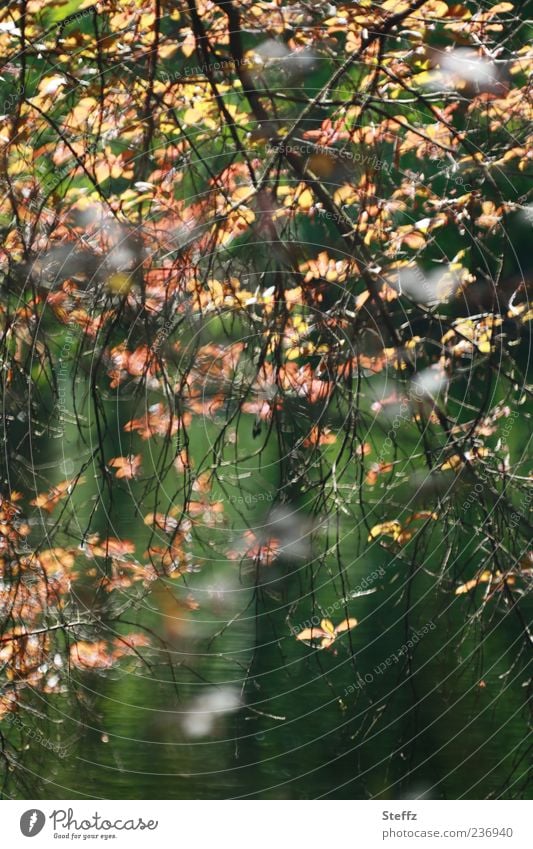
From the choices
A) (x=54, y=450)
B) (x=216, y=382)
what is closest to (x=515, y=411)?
(x=216, y=382)

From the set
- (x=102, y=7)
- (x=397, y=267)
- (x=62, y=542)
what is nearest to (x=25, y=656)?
(x=62, y=542)

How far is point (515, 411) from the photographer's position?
1784mm

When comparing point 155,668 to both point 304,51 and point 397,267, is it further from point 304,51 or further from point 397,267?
point 304,51

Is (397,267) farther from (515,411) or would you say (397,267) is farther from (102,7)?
(102,7)

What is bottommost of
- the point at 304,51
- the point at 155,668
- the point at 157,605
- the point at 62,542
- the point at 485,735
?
the point at 485,735

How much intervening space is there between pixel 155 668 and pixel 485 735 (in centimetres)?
71

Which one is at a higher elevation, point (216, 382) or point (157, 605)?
point (216, 382)

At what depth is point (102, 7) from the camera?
175cm

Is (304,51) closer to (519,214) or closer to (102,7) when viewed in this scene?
(102,7)

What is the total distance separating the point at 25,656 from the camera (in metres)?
1.77

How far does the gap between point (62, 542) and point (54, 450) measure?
0.20 m

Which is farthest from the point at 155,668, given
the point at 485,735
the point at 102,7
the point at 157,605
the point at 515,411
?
the point at 102,7

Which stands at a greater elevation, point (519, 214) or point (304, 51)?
point (304, 51)
